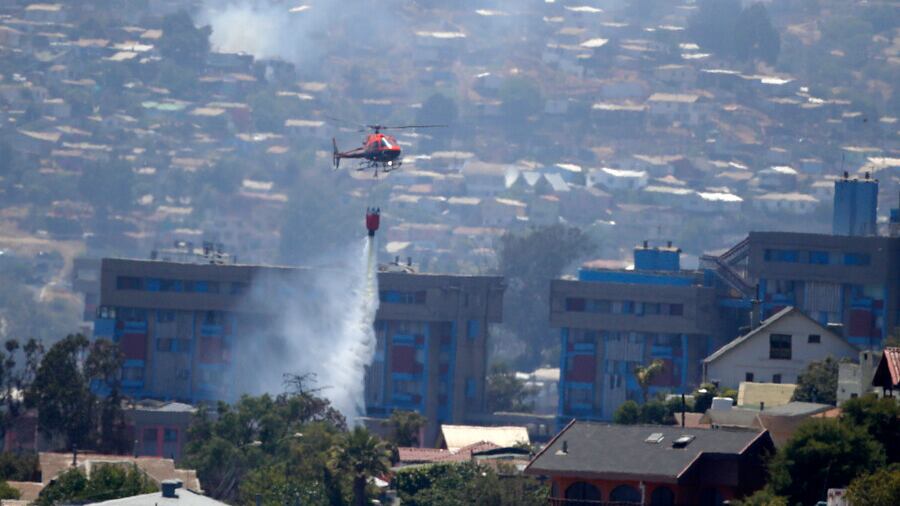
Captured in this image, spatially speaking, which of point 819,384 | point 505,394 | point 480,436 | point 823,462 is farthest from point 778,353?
point 505,394

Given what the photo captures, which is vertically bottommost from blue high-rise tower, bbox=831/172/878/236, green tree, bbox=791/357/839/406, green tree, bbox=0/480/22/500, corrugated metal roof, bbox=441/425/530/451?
green tree, bbox=0/480/22/500

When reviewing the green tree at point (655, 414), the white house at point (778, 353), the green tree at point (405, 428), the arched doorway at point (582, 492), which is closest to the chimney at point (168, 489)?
the arched doorway at point (582, 492)

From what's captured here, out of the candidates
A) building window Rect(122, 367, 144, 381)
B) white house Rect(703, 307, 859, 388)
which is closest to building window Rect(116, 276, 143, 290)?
building window Rect(122, 367, 144, 381)

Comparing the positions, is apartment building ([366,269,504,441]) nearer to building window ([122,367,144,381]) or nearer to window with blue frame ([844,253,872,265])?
building window ([122,367,144,381])

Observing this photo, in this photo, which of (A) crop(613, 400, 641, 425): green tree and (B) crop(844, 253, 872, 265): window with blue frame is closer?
(A) crop(613, 400, 641, 425): green tree

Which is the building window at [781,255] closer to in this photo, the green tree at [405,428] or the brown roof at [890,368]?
the green tree at [405,428]

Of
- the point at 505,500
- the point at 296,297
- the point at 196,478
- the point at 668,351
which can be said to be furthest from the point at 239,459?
the point at 296,297
